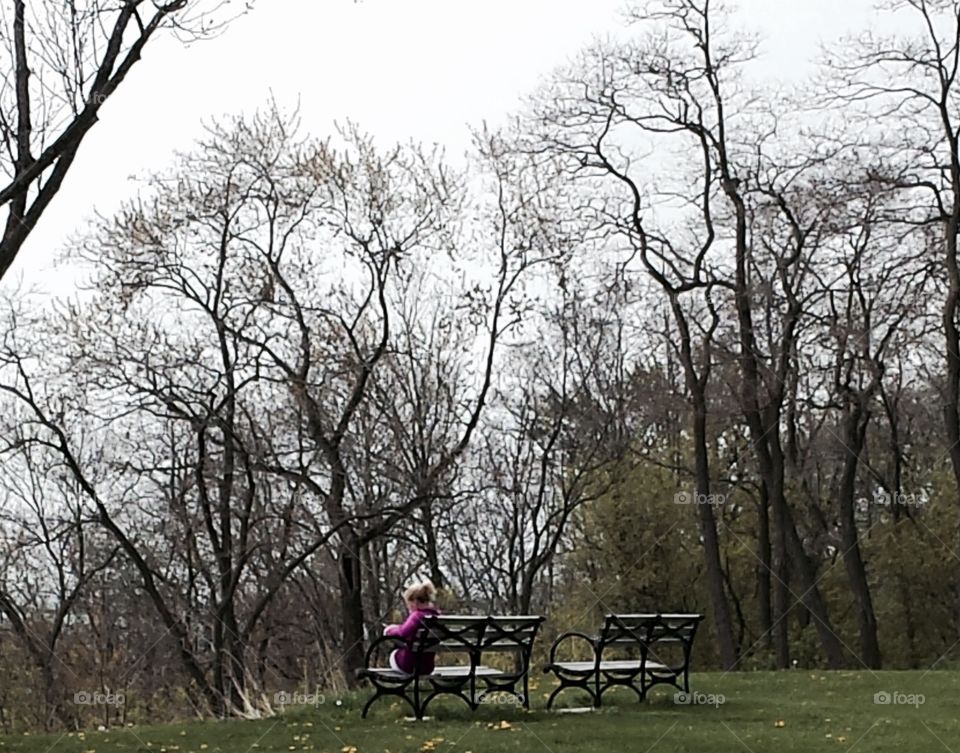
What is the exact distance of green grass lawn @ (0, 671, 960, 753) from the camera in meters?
8.55

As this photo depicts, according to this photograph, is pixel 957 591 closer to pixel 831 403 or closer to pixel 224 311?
pixel 831 403

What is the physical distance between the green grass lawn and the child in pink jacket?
42 centimetres

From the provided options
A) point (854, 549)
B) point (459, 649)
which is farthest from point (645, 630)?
point (854, 549)

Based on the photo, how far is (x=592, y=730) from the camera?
9211mm

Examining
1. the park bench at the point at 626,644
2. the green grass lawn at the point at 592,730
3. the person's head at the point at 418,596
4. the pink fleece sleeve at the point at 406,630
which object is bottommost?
the green grass lawn at the point at 592,730

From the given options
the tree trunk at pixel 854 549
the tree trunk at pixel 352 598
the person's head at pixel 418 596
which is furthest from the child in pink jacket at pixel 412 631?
the tree trunk at pixel 854 549

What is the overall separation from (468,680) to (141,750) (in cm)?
255

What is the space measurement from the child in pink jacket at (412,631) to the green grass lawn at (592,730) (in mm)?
415

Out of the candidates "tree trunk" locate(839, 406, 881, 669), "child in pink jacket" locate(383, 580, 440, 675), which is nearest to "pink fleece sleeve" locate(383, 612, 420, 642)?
"child in pink jacket" locate(383, 580, 440, 675)

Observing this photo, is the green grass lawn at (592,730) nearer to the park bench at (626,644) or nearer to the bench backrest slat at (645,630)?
the park bench at (626,644)

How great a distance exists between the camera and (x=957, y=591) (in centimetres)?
2684

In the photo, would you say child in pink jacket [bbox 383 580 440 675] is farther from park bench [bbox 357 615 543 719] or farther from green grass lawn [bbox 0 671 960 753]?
green grass lawn [bbox 0 671 960 753]

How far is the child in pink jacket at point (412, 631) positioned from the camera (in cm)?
1015

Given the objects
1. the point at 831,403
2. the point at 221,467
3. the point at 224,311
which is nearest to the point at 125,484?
the point at 221,467
